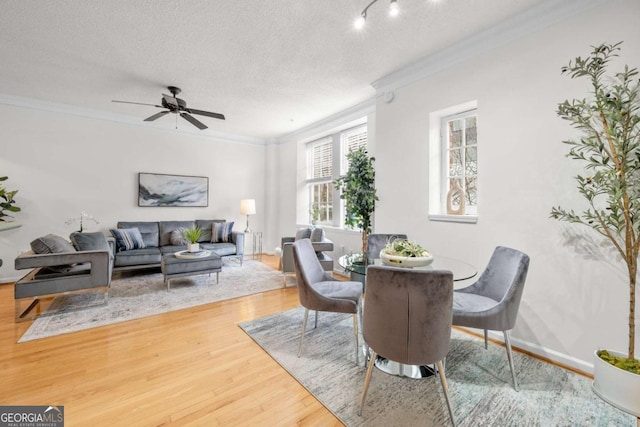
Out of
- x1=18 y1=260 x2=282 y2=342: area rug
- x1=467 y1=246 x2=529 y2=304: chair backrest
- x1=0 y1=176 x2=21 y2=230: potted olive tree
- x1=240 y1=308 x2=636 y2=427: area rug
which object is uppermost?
x1=0 y1=176 x2=21 y2=230: potted olive tree

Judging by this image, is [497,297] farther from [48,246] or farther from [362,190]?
[48,246]

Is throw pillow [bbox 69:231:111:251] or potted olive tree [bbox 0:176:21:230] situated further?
potted olive tree [bbox 0:176:21:230]

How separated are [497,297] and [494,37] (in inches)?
91.1

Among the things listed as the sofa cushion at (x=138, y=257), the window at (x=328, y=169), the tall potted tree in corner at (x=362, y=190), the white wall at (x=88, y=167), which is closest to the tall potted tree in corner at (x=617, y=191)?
the tall potted tree in corner at (x=362, y=190)

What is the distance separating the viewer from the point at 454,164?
9.92ft

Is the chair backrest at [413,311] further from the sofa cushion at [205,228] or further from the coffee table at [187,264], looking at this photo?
the sofa cushion at [205,228]

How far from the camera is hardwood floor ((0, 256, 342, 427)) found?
162 cm

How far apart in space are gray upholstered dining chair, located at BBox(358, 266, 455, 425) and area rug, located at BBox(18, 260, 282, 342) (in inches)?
103

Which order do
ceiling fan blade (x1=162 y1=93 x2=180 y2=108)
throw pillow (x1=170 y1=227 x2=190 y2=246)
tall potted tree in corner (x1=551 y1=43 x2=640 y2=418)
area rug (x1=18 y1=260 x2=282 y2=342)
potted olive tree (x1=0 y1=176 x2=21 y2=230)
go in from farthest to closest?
throw pillow (x1=170 y1=227 x2=190 y2=246) < potted olive tree (x1=0 y1=176 x2=21 y2=230) < ceiling fan blade (x1=162 y1=93 x2=180 y2=108) < area rug (x1=18 y1=260 x2=282 y2=342) < tall potted tree in corner (x1=551 y1=43 x2=640 y2=418)

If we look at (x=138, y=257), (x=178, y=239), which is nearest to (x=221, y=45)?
(x=138, y=257)

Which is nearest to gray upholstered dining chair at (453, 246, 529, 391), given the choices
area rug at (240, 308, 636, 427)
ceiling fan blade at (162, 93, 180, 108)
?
area rug at (240, 308, 636, 427)

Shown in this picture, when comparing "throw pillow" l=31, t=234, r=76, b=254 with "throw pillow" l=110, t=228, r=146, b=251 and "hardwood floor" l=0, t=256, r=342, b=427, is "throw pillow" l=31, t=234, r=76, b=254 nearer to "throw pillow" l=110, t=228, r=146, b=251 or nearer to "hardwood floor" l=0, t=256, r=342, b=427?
"hardwood floor" l=0, t=256, r=342, b=427

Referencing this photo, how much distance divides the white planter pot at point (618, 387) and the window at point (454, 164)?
1.40m

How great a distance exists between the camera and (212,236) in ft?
17.6
